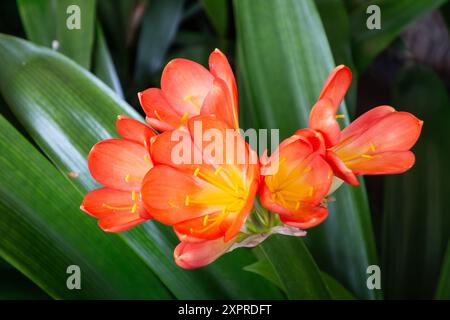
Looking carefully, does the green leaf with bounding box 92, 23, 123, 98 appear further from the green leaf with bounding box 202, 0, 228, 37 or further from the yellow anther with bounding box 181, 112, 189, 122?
the yellow anther with bounding box 181, 112, 189, 122

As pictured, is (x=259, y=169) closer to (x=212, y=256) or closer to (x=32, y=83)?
(x=212, y=256)

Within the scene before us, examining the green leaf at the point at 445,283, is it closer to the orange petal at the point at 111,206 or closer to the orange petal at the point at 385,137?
the orange petal at the point at 385,137

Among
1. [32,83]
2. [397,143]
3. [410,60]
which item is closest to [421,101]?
[410,60]

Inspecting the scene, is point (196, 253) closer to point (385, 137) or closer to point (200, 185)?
point (200, 185)

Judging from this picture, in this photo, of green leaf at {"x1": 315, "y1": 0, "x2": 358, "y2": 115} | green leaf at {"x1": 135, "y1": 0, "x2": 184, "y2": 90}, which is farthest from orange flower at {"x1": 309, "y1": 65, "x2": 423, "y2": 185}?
green leaf at {"x1": 135, "y1": 0, "x2": 184, "y2": 90}

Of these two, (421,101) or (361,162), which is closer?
(361,162)

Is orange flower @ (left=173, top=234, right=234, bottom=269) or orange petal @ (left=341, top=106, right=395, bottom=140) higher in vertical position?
orange petal @ (left=341, top=106, right=395, bottom=140)
